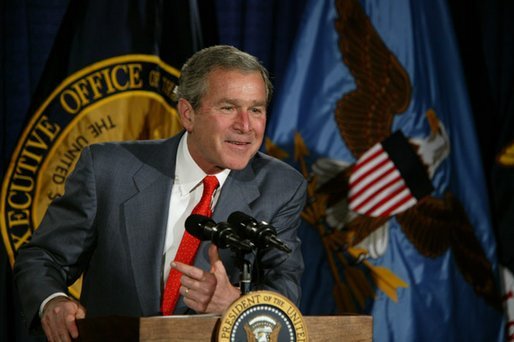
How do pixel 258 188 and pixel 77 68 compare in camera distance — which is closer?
pixel 258 188

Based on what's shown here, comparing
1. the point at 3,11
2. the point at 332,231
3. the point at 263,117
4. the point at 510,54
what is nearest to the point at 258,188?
the point at 263,117

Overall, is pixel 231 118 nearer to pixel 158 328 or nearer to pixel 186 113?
pixel 186 113

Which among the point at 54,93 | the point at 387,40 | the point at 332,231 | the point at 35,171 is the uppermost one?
the point at 387,40

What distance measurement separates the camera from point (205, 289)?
1.73m

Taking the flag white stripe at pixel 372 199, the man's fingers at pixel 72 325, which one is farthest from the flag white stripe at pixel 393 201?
the man's fingers at pixel 72 325

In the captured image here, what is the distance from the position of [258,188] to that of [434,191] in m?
1.56

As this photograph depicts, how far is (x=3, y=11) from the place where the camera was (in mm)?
3479

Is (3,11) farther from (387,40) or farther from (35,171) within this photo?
(387,40)

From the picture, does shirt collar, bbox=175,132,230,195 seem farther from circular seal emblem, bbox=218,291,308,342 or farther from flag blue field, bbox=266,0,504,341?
flag blue field, bbox=266,0,504,341

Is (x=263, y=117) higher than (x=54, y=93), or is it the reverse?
(x=54, y=93)

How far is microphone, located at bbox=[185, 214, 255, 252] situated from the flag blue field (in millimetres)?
1883

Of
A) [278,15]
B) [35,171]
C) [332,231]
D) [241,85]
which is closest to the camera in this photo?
[241,85]

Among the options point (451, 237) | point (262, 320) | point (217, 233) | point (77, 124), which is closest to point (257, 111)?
point (217, 233)

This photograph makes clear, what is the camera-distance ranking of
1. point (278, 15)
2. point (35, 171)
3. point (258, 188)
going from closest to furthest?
1. point (258, 188)
2. point (35, 171)
3. point (278, 15)
